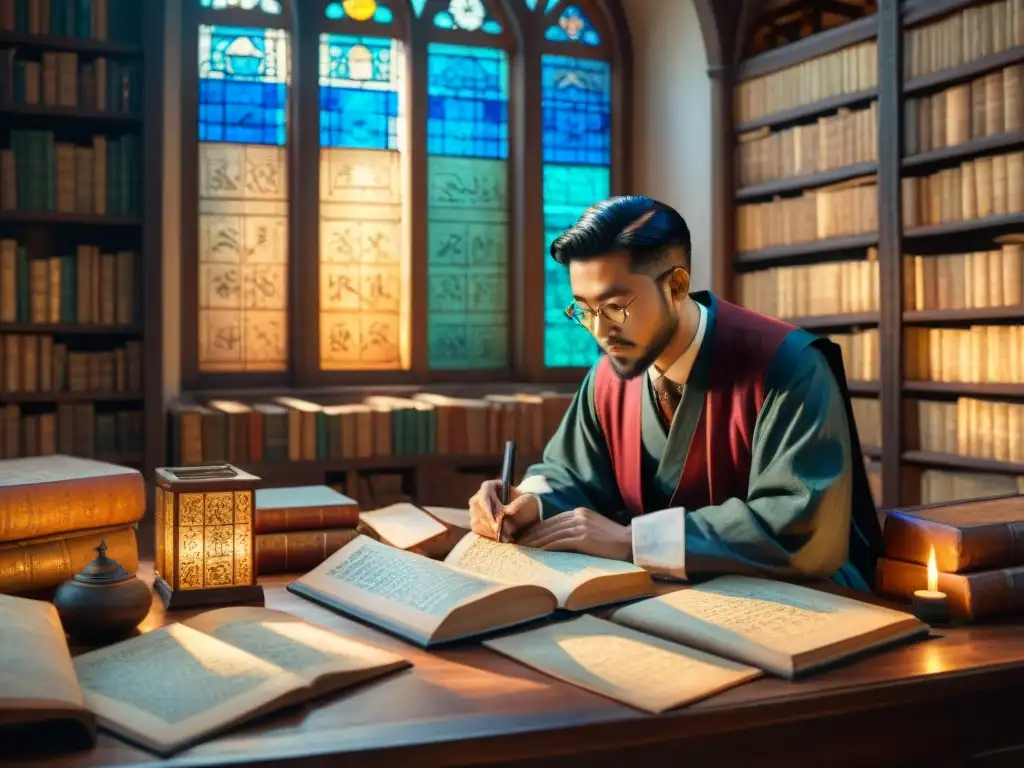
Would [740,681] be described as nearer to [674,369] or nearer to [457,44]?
[674,369]

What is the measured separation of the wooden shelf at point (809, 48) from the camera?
4438mm

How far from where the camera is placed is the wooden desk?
41.2 inches

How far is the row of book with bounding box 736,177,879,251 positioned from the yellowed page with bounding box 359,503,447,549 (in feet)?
9.92

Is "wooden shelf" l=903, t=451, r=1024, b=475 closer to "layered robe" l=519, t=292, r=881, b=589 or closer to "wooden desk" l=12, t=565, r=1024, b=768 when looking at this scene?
"layered robe" l=519, t=292, r=881, b=589

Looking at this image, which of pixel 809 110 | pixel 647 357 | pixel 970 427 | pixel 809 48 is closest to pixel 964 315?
pixel 970 427

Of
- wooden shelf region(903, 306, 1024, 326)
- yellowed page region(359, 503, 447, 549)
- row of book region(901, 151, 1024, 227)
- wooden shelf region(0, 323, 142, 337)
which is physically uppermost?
row of book region(901, 151, 1024, 227)

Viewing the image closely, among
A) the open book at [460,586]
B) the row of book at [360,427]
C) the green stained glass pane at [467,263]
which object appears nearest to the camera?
the open book at [460,586]

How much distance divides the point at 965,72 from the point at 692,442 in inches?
106

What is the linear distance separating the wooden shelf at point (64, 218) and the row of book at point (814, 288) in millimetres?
2804

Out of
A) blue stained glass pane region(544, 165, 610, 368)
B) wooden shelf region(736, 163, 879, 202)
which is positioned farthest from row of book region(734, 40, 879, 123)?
blue stained glass pane region(544, 165, 610, 368)

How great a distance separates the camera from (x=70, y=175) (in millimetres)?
4195

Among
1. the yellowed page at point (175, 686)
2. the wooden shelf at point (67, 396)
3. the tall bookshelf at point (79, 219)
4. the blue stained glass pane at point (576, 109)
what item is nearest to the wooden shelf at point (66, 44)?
the tall bookshelf at point (79, 219)

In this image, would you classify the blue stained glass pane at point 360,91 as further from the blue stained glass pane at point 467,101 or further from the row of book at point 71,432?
the row of book at point 71,432

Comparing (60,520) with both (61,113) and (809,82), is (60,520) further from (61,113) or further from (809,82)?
(809,82)
